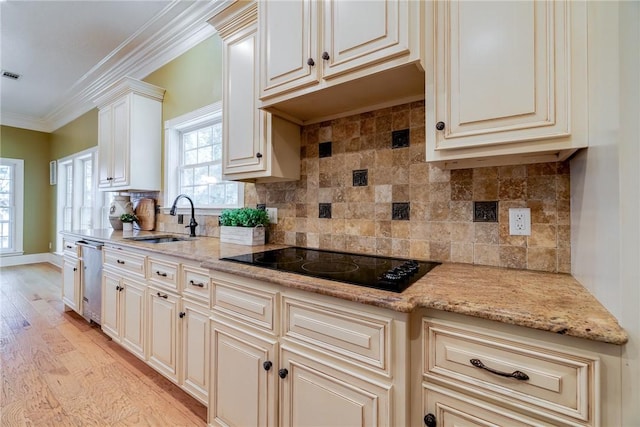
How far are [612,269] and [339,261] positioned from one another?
3.32 ft

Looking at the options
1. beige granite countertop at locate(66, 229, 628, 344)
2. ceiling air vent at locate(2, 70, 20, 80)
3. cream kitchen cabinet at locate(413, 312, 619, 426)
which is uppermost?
ceiling air vent at locate(2, 70, 20, 80)

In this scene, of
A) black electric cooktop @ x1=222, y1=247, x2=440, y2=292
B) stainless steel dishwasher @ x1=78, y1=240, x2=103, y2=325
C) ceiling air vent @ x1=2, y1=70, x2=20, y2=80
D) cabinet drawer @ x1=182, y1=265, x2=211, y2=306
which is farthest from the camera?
ceiling air vent @ x1=2, y1=70, x2=20, y2=80

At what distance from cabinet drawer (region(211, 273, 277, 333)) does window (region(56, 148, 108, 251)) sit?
387 centimetres

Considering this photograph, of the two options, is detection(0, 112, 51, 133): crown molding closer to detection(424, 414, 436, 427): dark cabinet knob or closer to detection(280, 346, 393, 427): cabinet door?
detection(280, 346, 393, 427): cabinet door

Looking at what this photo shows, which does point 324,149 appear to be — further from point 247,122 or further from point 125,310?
point 125,310

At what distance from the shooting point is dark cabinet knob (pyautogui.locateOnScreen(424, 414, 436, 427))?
0.89 m

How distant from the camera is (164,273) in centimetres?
186

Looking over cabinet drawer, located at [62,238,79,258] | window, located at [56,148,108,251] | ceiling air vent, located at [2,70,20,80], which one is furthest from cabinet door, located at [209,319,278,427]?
ceiling air vent, located at [2,70,20,80]

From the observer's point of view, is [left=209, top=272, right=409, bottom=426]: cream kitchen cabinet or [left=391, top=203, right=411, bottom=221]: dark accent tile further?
[left=391, top=203, right=411, bottom=221]: dark accent tile

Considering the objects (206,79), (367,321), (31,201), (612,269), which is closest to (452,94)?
(612,269)

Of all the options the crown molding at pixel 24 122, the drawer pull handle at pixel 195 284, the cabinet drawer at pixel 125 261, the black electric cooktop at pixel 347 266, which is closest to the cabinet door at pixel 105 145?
the cabinet drawer at pixel 125 261

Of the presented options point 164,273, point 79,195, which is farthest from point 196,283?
point 79,195

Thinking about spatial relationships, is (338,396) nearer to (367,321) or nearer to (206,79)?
(367,321)

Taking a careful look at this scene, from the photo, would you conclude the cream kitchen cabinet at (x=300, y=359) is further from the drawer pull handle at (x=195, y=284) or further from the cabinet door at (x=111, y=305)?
the cabinet door at (x=111, y=305)
